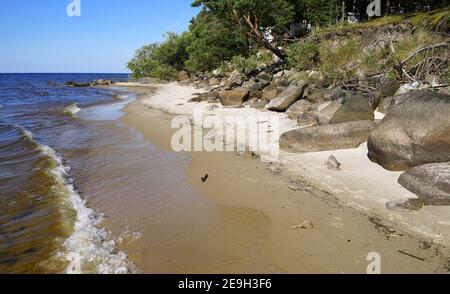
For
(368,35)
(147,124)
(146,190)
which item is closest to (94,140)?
(147,124)

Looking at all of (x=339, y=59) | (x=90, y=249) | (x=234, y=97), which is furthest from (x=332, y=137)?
(x=339, y=59)

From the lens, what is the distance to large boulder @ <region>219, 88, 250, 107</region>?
17.4 m

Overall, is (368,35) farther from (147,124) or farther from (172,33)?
(172,33)

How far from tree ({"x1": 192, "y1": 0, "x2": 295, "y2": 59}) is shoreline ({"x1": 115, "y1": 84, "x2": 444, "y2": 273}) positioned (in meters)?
13.9

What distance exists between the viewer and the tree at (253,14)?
65.7ft

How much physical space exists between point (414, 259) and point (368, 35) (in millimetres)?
16407

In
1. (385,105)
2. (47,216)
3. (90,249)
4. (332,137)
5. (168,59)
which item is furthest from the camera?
(168,59)

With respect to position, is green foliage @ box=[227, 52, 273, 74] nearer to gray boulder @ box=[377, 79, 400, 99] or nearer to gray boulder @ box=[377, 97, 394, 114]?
gray boulder @ box=[377, 79, 400, 99]

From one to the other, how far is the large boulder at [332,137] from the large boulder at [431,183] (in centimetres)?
258

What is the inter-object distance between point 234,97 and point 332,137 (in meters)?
9.04

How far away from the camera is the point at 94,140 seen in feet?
41.5

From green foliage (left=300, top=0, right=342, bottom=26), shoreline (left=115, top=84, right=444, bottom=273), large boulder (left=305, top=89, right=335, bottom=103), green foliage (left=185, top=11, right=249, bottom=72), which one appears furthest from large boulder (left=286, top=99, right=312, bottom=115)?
green foliage (left=300, top=0, right=342, bottom=26)

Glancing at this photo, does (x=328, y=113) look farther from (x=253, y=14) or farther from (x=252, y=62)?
(x=252, y=62)

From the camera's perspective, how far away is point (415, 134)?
6.58m
